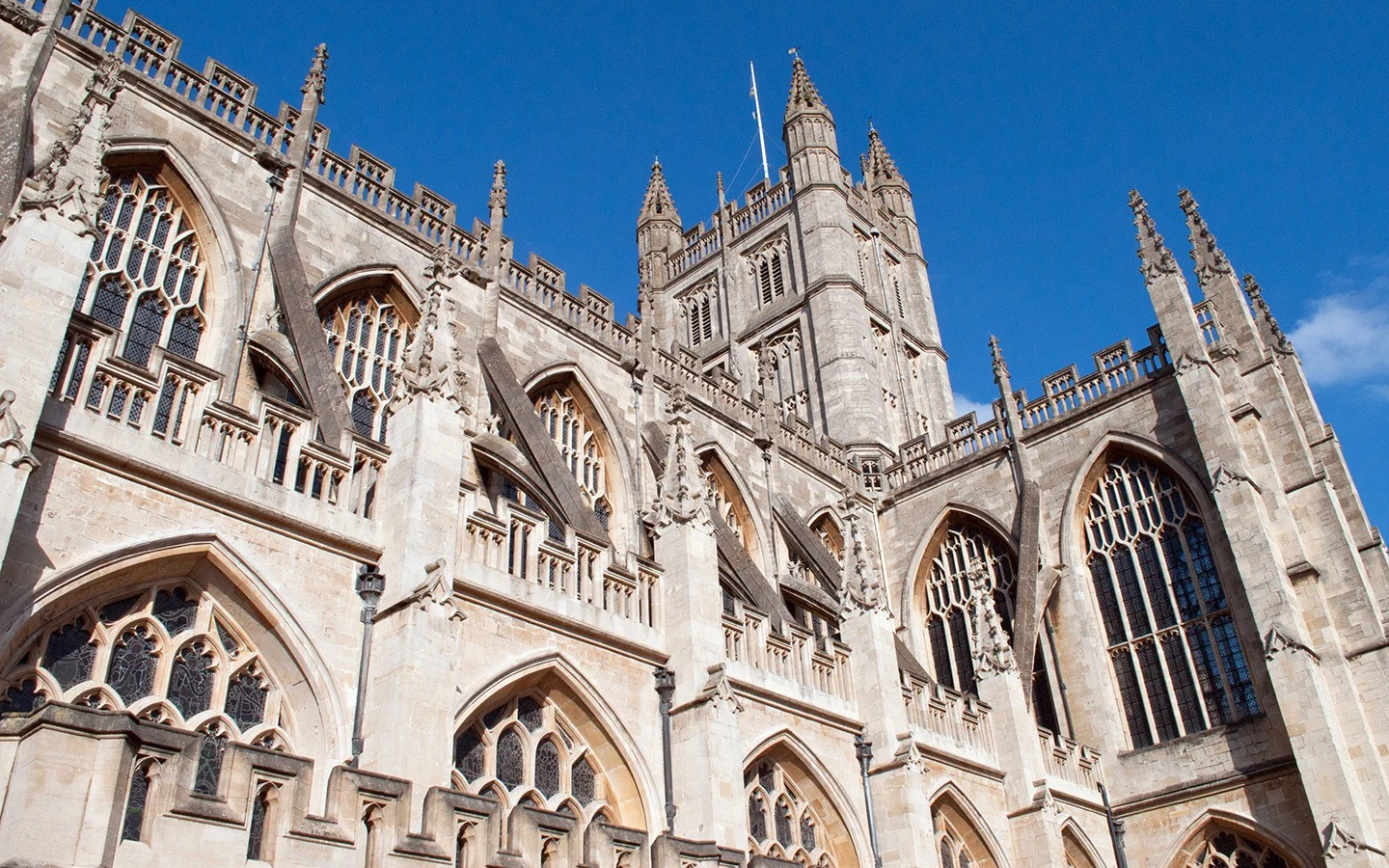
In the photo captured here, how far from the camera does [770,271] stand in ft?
110

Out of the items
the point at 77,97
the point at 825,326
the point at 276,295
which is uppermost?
the point at 825,326

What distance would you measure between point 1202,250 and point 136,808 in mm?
21768

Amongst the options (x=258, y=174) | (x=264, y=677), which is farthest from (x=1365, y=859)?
Result: (x=258, y=174)

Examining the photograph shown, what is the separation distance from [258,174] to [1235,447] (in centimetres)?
1658

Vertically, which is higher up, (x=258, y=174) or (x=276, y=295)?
(x=258, y=174)

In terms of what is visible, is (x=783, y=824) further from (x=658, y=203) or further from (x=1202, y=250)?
(x=658, y=203)

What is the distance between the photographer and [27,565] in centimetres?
828

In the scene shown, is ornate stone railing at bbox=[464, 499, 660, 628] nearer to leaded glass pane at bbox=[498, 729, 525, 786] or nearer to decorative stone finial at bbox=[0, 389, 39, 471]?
leaded glass pane at bbox=[498, 729, 525, 786]

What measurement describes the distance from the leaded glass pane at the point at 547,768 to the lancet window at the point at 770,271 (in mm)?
22344

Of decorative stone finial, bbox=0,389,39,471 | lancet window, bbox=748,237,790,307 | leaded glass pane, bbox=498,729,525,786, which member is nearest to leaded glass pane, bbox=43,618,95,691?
decorative stone finial, bbox=0,389,39,471

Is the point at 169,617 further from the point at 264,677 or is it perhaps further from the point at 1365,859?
the point at 1365,859

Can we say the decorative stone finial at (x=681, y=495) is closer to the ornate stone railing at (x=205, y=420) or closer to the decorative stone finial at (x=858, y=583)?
the decorative stone finial at (x=858, y=583)

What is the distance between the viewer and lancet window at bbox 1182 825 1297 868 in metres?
18.2

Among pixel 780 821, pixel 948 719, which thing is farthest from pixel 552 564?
pixel 948 719
